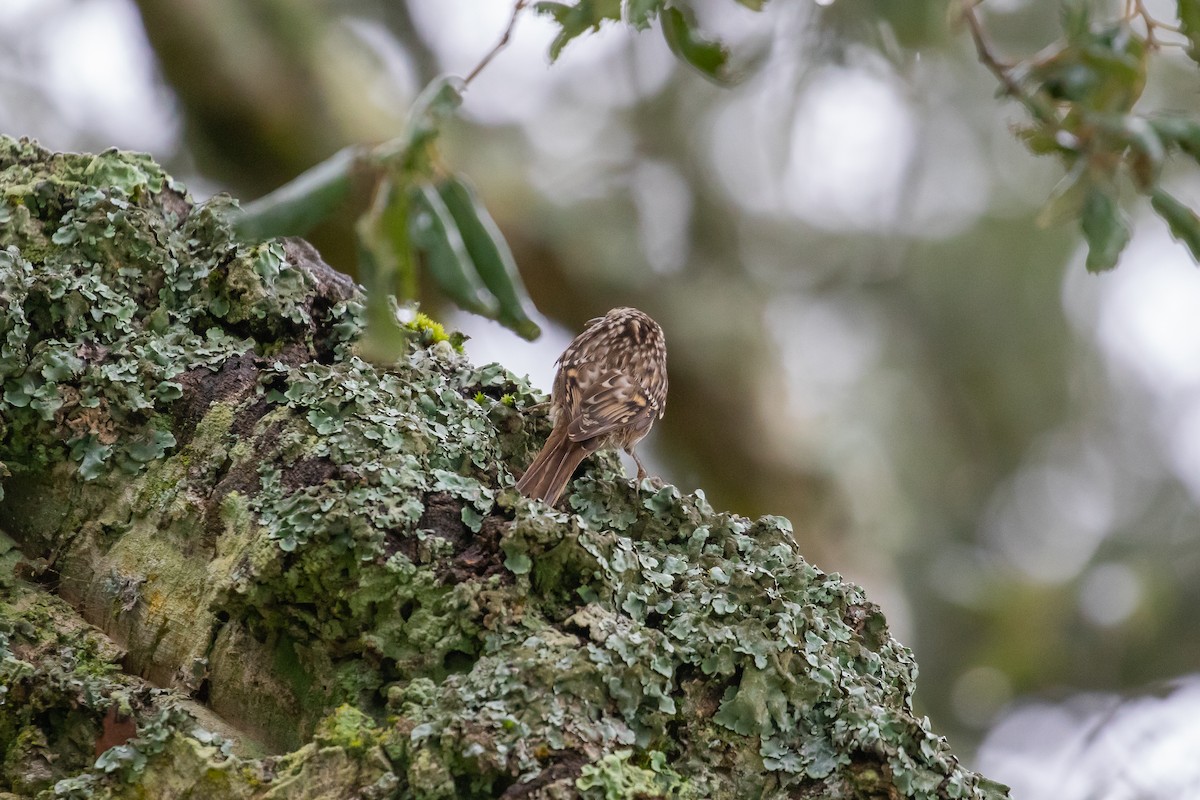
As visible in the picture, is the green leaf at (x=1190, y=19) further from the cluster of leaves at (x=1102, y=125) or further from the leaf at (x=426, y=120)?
the leaf at (x=426, y=120)

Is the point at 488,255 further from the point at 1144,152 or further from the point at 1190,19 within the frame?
the point at 1190,19

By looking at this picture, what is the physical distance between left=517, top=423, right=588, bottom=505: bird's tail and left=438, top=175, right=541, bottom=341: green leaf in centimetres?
121

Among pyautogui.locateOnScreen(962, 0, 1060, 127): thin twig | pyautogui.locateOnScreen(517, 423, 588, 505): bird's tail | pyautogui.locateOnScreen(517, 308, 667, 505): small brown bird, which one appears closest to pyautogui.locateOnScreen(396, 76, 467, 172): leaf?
pyautogui.locateOnScreen(962, 0, 1060, 127): thin twig

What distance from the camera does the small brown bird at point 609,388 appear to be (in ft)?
11.4

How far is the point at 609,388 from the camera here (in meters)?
4.45

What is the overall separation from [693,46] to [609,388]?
2.64m

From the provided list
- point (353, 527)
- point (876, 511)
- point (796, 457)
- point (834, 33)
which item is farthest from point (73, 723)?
point (876, 511)

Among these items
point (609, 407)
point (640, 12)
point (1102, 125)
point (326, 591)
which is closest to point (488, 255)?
point (640, 12)

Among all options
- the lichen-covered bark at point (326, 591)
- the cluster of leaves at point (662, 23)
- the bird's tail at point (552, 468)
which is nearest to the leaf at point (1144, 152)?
the cluster of leaves at point (662, 23)

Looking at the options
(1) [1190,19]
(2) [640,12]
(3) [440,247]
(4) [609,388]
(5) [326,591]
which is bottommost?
(5) [326,591]

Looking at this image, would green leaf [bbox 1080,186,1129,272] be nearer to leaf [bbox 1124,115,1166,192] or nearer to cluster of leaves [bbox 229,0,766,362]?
leaf [bbox 1124,115,1166,192]

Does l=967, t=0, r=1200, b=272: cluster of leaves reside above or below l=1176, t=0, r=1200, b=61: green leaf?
below

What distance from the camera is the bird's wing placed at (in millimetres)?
3568

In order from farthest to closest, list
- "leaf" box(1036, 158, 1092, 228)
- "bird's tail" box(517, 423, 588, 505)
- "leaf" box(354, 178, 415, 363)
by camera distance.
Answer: "bird's tail" box(517, 423, 588, 505)
"leaf" box(1036, 158, 1092, 228)
"leaf" box(354, 178, 415, 363)
